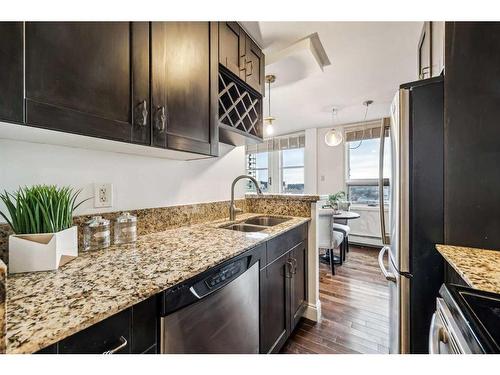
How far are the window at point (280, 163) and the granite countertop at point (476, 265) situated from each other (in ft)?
13.2

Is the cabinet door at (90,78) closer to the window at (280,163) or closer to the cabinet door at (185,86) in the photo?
the cabinet door at (185,86)

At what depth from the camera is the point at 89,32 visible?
0.76 metres

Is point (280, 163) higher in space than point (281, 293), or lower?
higher

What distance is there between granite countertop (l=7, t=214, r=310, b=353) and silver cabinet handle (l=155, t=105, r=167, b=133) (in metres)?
0.56

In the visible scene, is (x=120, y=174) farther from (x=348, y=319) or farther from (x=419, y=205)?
(x=348, y=319)

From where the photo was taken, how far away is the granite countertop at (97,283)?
458 mm

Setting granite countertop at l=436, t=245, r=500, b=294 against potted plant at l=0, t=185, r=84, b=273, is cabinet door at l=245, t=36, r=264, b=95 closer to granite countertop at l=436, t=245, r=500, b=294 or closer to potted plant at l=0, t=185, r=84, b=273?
potted plant at l=0, t=185, r=84, b=273

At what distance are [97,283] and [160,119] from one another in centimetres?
68

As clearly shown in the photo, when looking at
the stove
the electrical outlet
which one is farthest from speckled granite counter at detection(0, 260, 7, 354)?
the stove

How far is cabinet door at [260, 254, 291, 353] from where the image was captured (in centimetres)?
123

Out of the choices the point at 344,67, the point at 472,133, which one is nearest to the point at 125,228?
the point at 472,133

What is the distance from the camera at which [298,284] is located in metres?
1.71

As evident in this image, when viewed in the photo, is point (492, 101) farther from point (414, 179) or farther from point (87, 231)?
point (87, 231)

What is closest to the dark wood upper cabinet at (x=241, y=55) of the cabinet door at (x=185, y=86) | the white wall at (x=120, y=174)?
the cabinet door at (x=185, y=86)
